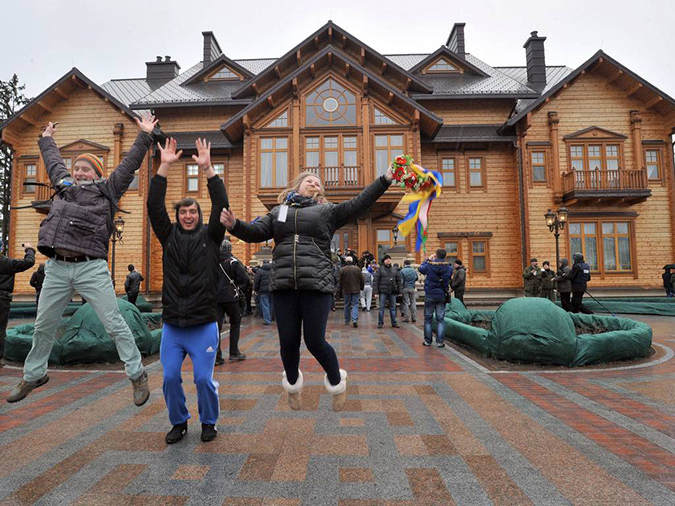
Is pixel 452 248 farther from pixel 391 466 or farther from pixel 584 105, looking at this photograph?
pixel 391 466

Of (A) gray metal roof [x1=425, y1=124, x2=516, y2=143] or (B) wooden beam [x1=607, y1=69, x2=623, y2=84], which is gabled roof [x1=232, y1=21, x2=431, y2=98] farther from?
(B) wooden beam [x1=607, y1=69, x2=623, y2=84]

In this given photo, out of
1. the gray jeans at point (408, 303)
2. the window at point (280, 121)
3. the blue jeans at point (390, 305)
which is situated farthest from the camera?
the window at point (280, 121)

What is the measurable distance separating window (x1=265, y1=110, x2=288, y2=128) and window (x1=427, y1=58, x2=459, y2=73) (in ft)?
30.4

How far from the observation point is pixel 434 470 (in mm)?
2715

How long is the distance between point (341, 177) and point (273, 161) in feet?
11.4

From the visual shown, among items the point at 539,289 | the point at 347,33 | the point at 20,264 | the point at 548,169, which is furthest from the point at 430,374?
the point at 347,33

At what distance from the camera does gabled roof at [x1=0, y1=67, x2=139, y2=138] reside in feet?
66.7

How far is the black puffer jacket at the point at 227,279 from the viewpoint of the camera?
648 centimetres

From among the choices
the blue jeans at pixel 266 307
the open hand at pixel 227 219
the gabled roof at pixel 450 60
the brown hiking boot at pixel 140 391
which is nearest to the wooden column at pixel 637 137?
the gabled roof at pixel 450 60

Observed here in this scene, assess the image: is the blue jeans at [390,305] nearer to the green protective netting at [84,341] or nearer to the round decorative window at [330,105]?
the green protective netting at [84,341]

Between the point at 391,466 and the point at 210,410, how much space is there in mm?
1441

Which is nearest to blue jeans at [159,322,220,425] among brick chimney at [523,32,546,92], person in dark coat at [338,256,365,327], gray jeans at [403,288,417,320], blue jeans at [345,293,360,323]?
person in dark coat at [338,256,365,327]

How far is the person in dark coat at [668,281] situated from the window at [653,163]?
15.8ft

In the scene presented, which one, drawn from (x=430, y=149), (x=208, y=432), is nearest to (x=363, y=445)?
(x=208, y=432)
